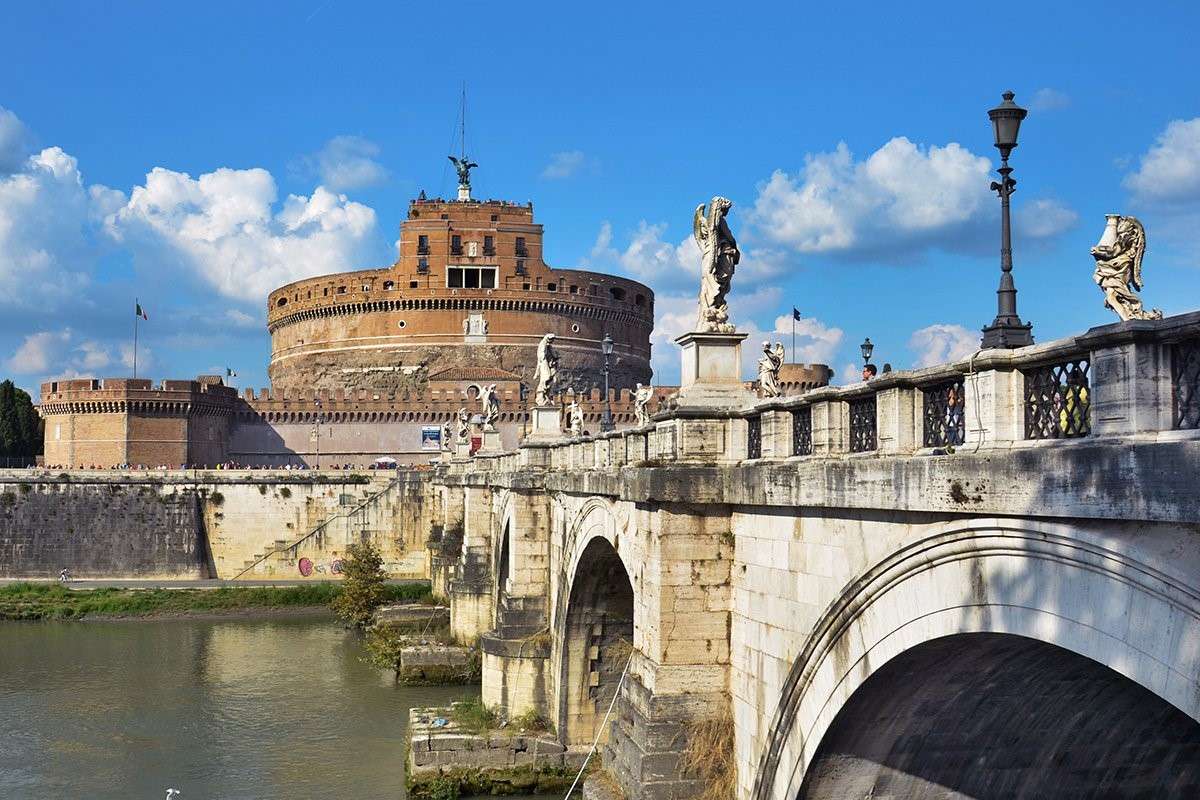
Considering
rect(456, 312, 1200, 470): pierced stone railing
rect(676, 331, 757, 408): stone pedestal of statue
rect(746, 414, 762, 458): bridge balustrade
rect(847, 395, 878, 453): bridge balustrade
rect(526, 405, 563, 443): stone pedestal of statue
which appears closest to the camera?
rect(456, 312, 1200, 470): pierced stone railing

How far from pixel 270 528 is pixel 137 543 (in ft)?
16.3

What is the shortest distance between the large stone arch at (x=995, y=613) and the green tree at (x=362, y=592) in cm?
2919

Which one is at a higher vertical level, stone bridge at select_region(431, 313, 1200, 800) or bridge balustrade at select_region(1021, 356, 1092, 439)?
bridge balustrade at select_region(1021, 356, 1092, 439)

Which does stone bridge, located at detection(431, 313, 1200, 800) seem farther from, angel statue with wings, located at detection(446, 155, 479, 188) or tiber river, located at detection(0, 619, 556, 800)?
angel statue with wings, located at detection(446, 155, 479, 188)

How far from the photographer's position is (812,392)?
27.3ft

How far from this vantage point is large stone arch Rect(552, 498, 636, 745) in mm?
17672

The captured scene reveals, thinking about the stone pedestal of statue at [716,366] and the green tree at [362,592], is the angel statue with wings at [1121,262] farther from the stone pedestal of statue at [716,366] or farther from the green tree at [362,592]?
the green tree at [362,592]

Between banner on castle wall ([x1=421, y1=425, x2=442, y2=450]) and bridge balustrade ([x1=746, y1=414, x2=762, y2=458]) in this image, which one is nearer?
bridge balustrade ([x1=746, y1=414, x2=762, y2=458])

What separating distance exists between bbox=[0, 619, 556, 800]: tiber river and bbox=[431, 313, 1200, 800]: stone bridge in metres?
10.2

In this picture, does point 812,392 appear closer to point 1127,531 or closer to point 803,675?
point 803,675

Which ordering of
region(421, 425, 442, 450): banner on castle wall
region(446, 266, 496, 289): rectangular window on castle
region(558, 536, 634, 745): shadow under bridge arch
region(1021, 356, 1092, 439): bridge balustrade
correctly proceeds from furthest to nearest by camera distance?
region(446, 266, 496, 289): rectangular window on castle < region(421, 425, 442, 450): banner on castle wall < region(558, 536, 634, 745): shadow under bridge arch < region(1021, 356, 1092, 439): bridge balustrade

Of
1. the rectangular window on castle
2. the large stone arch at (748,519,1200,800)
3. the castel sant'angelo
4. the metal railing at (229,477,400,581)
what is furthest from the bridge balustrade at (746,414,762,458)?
the rectangular window on castle

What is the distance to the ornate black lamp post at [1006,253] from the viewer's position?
21.0ft

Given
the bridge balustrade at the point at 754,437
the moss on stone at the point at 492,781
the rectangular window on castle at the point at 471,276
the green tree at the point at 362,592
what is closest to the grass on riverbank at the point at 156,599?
the green tree at the point at 362,592
